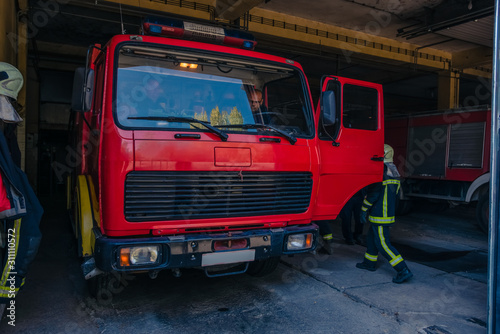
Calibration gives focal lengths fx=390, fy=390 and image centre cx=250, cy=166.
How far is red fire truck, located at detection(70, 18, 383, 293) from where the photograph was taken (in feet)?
9.89

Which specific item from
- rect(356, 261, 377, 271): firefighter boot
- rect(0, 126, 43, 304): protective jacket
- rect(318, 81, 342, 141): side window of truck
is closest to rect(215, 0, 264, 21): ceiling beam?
rect(318, 81, 342, 141): side window of truck

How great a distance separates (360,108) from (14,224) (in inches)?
150

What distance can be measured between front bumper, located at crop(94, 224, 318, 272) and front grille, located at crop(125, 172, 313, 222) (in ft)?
0.56

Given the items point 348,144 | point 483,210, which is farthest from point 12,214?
point 483,210

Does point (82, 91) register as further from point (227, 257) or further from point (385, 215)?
point (385, 215)

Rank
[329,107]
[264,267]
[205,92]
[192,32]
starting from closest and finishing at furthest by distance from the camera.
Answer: [205,92]
[192,32]
[329,107]
[264,267]

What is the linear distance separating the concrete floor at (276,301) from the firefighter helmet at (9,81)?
1900 mm

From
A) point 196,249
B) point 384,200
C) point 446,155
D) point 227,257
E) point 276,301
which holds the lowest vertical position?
point 276,301

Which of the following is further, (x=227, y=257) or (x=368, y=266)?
(x=368, y=266)

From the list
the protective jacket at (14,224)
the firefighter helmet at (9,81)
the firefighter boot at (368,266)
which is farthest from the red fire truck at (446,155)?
the firefighter helmet at (9,81)

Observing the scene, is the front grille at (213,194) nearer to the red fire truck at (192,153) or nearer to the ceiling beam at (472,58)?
the red fire truck at (192,153)

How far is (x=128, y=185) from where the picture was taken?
296cm

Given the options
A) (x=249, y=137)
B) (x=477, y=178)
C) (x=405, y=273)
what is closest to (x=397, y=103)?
(x=477, y=178)

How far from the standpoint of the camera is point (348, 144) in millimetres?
4562
